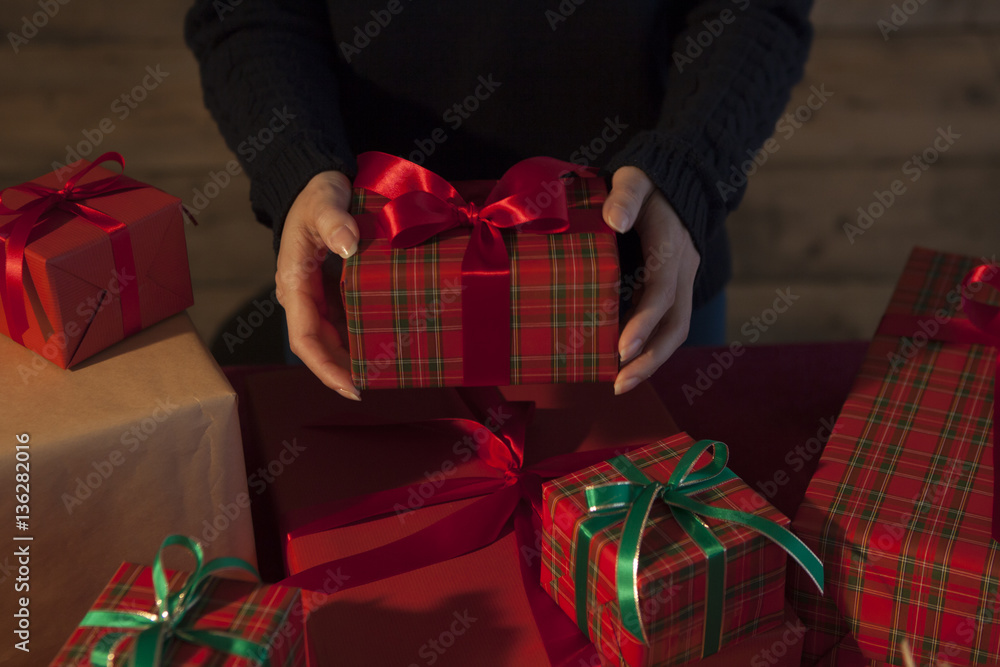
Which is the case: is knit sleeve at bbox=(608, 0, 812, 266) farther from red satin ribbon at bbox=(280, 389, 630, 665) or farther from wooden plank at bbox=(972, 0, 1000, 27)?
wooden plank at bbox=(972, 0, 1000, 27)

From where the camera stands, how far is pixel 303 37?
1.21 m

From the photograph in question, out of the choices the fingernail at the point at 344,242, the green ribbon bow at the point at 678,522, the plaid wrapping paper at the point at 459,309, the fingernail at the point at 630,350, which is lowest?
the green ribbon bow at the point at 678,522

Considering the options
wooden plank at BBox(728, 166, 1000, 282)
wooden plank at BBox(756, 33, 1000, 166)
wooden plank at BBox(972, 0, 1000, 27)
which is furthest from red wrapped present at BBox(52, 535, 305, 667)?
wooden plank at BBox(972, 0, 1000, 27)

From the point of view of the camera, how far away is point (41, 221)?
0.87 meters

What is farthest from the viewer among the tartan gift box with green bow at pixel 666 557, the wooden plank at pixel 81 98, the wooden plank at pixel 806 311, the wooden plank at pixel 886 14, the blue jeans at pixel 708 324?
the wooden plank at pixel 806 311

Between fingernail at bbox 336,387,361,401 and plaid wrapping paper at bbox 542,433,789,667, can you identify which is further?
fingernail at bbox 336,387,361,401

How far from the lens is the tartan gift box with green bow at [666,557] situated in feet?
2.28

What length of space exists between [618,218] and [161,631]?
53 centimetres

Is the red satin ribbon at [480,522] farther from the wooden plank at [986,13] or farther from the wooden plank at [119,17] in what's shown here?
the wooden plank at [986,13]

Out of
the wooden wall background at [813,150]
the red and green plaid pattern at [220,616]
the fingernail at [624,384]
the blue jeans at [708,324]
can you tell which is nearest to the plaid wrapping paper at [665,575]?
the fingernail at [624,384]

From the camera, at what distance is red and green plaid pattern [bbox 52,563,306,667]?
61 cm

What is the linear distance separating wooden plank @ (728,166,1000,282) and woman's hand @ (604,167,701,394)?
6.70 ft

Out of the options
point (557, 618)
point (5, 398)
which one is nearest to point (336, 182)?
point (5, 398)

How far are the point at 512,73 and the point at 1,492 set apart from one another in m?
0.79
